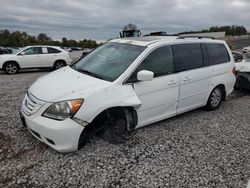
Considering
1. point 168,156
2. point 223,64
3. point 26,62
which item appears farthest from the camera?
point 26,62

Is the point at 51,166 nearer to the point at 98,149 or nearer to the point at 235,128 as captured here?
the point at 98,149

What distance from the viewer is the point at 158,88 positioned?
4125 millimetres

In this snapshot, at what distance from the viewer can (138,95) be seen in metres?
3.87

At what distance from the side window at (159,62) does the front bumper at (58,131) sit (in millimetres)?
1406

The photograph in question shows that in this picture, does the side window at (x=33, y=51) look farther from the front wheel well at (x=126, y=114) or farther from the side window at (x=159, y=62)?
the front wheel well at (x=126, y=114)

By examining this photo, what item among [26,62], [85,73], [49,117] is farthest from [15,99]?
[26,62]

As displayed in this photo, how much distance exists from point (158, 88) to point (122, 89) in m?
0.79

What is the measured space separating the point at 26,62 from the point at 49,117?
10.2m

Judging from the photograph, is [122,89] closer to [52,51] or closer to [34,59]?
[34,59]

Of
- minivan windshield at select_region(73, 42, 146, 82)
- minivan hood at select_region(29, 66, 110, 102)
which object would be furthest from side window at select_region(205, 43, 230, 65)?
minivan hood at select_region(29, 66, 110, 102)

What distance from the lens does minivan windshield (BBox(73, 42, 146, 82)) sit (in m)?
3.88

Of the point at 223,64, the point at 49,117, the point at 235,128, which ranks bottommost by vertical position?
the point at 235,128

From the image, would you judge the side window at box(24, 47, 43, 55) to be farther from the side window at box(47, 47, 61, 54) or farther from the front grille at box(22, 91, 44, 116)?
the front grille at box(22, 91, 44, 116)

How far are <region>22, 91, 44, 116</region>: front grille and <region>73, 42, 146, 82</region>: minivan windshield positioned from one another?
3.19 ft
